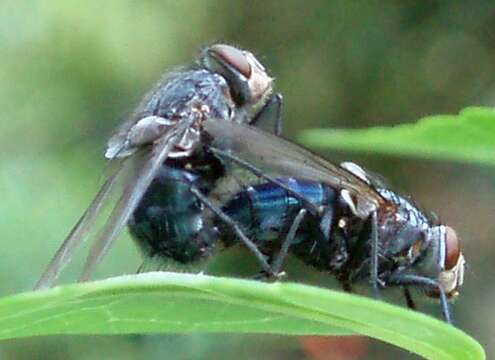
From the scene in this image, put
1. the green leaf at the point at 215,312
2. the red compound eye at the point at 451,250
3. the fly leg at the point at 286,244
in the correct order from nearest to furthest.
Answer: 1. the green leaf at the point at 215,312
2. the fly leg at the point at 286,244
3. the red compound eye at the point at 451,250

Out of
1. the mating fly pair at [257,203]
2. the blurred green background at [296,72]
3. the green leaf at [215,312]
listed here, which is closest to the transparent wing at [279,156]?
the mating fly pair at [257,203]

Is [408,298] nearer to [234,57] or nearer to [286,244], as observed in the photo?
[286,244]

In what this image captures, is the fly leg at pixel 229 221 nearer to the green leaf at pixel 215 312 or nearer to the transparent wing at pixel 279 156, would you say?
the transparent wing at pixel 279 156

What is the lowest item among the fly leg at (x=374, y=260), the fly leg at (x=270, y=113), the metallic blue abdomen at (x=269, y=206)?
the fly leg at (x=374, y=260)

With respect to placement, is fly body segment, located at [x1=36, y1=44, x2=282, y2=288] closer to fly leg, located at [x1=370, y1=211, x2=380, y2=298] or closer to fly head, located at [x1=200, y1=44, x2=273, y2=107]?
fly head, located at [x1=200, y1=44, x2=273, y2=107]

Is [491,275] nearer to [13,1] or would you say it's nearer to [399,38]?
[399,38]

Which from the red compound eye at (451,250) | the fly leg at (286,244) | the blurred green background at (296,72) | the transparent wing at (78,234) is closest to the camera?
the transparent wing at (78,234)

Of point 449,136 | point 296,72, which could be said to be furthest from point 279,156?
point 296,72

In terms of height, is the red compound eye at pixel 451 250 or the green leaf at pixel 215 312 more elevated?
the green leaf at pixel 215 312

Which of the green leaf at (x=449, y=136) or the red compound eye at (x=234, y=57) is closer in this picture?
the green leaf at (x=449, y=136)
